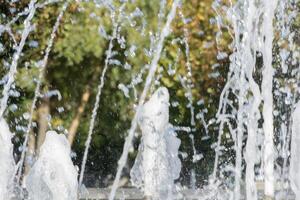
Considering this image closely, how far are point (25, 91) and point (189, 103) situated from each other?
125 inches

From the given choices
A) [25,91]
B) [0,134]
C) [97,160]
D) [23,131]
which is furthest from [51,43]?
[0,134]

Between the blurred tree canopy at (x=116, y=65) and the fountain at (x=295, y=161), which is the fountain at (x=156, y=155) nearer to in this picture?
the fountain at (x=295, y=161)

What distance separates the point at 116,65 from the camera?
1630cm

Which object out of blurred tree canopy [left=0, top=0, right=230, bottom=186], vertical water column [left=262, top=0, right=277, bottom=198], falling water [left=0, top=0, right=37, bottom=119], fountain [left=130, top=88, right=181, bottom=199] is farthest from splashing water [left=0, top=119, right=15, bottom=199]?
blurred tree canopy [left=0, top=0, right=230, bottom=186]

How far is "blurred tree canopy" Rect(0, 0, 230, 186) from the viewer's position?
1581 centimetres

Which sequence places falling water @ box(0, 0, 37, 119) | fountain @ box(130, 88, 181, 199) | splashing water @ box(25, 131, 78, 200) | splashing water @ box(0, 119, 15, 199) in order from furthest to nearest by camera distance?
falling water @ box(0, 0, 37, 119), fountain @ box(130, 88, 181, 199), splashing water @ box(0, 119, 15, 199), splashing water @ box(25, 131, 78, 200)

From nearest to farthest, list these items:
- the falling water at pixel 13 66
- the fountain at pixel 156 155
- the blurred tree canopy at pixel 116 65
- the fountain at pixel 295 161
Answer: the fountain at pixel 295 161
the fountain at pixel 156 155
the falling water at pixel 13 66
the blurred tree canopy at pixel 116 65

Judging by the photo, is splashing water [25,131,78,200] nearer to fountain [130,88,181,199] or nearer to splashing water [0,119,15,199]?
splashing water [0,119,15,199]

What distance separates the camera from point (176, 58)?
16328mm

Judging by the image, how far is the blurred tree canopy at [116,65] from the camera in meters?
15.8

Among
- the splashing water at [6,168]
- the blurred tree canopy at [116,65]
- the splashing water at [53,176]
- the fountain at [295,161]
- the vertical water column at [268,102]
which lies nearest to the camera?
the fountain at [295,161]

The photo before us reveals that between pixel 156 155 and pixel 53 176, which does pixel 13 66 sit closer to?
pixel 156 155

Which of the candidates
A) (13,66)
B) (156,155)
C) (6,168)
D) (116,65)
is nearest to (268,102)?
(156,155)

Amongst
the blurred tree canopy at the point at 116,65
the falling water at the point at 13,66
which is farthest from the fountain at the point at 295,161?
the blurred tree canopy at the point at 116,65
